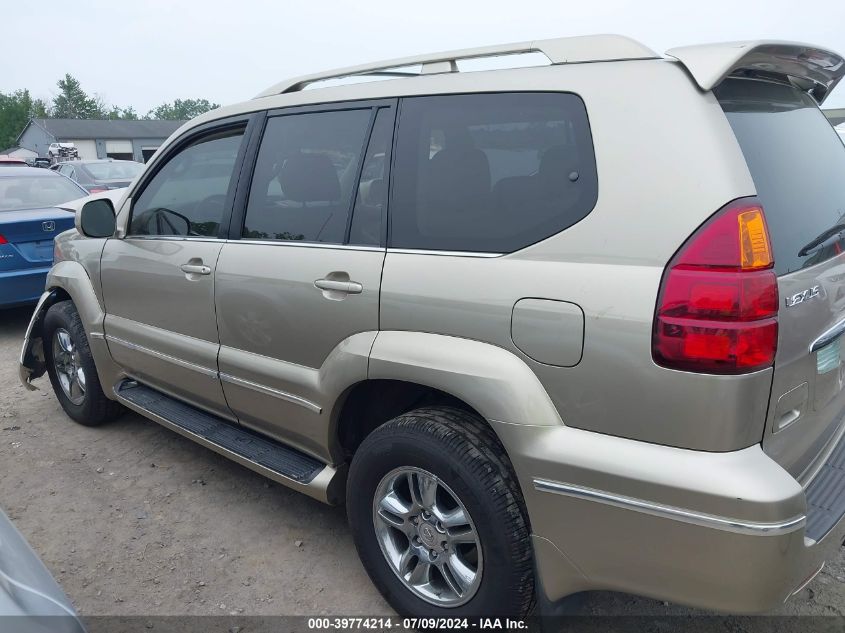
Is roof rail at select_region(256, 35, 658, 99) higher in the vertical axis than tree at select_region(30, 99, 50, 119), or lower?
lower

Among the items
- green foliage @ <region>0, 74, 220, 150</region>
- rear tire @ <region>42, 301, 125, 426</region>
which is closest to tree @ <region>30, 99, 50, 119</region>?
green foliage @ <region>0, 74, 220, 150</region>

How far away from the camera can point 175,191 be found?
11.2 ft

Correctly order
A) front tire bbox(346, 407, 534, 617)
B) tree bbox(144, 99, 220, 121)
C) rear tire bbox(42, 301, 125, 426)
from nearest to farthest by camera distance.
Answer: front tire bbox(346, 407, 534, 617)
rear tire bbox(42, 301, 125, 426)
tree bbox(144, 99, 220, 121)

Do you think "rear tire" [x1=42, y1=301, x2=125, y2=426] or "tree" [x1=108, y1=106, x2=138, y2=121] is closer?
"rear tire" [x1=42, y1=301, x2=125, y2=426]

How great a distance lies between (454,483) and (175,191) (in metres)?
2.24

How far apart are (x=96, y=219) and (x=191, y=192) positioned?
2.23 ft

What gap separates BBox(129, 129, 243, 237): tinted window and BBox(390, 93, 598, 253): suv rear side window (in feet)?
3.70

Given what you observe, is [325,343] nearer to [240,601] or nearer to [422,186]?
[422,186]

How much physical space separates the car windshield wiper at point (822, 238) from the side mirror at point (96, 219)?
328cm

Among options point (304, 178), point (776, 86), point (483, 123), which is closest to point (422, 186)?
point (483, 123)

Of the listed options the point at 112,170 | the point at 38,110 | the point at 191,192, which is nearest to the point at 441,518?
the point at 191,192

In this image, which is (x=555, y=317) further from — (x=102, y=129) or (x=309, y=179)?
(x=102, y=129)

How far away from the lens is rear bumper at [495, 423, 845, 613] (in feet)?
5.27

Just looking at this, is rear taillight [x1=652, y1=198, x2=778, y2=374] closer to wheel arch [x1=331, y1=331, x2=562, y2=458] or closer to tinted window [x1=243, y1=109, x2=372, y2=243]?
wheel arch [x1=331, y1=331, x2=562, y2=458]
